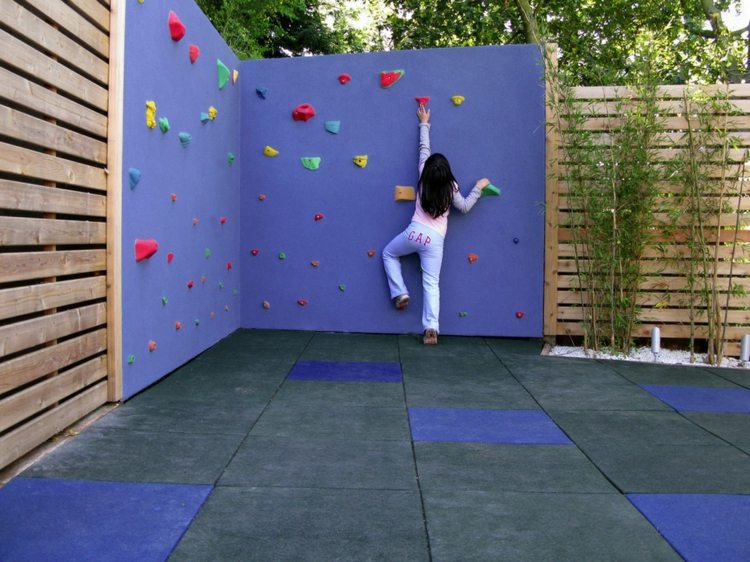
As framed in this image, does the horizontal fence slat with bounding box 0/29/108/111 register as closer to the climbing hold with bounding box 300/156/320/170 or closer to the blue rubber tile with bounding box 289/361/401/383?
the blue rubber tile with bounding box 289/361/401/383

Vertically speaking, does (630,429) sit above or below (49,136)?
below

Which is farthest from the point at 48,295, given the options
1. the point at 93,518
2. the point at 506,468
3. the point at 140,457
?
the point at 506,468

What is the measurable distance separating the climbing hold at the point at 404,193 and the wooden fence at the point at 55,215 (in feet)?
9.39

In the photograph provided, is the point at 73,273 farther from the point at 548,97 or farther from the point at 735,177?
the point at 735,177

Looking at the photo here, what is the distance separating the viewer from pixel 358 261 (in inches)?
235

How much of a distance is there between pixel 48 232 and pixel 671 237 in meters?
4.42

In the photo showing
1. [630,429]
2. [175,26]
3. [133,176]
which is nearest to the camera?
[630,429]

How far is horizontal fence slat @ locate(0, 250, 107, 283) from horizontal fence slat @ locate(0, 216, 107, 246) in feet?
0.15

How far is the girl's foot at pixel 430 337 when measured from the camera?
553 cm

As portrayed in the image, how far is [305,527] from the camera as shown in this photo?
83.7 inches

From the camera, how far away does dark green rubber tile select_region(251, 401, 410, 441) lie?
10.3 feet

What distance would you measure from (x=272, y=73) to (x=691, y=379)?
426 cm

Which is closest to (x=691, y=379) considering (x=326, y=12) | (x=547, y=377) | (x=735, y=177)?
(x=547, y=377)

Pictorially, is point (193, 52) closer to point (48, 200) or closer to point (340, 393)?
point (48, 200)
